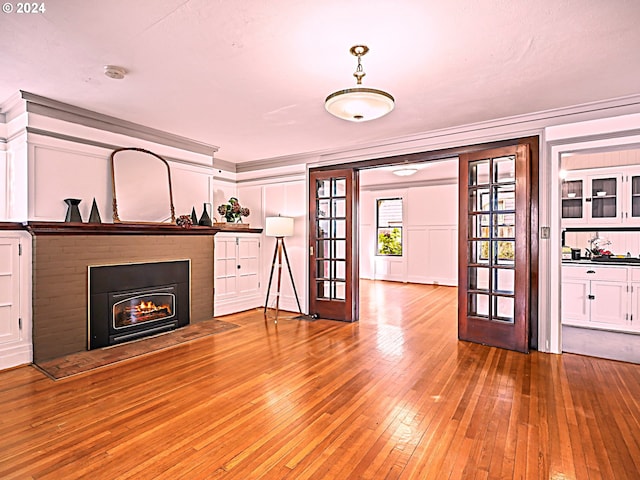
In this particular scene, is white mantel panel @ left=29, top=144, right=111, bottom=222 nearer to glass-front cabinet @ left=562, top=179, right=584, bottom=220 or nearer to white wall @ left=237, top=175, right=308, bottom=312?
white wall @ left=237, top=175, right=308, bottom=312

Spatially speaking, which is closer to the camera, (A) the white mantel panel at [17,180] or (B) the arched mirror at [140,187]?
(A) the white mantel panel at [17,180]

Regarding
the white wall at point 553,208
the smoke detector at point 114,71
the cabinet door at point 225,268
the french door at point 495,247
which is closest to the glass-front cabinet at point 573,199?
the white wall at point 553,208

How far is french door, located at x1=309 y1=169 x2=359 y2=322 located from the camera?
5270 mm

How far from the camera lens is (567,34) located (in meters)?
2.37

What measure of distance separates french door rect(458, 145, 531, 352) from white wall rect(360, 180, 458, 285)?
4693 mm

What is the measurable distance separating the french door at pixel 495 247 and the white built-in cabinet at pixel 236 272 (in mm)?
3421

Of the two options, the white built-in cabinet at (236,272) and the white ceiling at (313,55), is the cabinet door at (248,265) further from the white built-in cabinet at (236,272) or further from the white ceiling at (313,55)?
the white ceiling at (313,55)

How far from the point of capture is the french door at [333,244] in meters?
5.27

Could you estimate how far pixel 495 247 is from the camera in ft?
13.4

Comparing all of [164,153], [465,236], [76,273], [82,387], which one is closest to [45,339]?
[76,273]

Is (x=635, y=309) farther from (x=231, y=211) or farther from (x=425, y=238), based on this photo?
(x=231, y=211)

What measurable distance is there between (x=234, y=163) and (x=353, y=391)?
4843mm

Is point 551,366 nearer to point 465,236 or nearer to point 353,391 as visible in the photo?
point 465,236

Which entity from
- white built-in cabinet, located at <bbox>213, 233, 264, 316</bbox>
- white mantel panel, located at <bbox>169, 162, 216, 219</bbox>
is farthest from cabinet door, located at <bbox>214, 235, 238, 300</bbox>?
white mantel panel, located at <bbox>169, 162, 216, 219</bbox>
